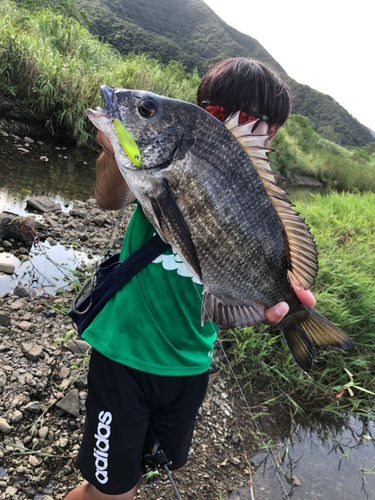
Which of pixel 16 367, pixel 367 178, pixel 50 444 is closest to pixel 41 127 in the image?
pixel 16 367

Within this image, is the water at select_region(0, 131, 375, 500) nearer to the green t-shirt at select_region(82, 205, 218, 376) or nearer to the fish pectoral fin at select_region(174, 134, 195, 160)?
the green t-shirt at select_region(82, 205, 218, 376)

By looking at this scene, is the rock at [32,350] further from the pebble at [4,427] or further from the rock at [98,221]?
the rock at [98,221]

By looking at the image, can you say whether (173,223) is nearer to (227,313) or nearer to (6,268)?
(227,313)

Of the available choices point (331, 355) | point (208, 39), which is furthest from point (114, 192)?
point (208, 39)

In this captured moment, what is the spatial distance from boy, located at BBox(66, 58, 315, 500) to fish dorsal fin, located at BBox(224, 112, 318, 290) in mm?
125

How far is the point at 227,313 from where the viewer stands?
131 cm

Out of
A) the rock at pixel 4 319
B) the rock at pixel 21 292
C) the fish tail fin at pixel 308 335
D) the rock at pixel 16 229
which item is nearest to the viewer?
the fish tail fin at pixel 308 335

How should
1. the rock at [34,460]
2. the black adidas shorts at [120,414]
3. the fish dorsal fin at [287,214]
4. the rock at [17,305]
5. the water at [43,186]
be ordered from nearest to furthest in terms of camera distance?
the fish dorsal fin at [287,214] → the black adidas shorts at [120,414] → the rock at [34,460] → the rock at [17,305] → the water at [43,186]

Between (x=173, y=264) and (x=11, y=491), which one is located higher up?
(x=173, y=264)

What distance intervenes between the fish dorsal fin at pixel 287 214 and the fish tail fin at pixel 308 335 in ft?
0.60

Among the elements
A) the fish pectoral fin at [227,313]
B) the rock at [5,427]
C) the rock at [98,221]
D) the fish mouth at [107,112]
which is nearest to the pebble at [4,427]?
the rock at [5,427]

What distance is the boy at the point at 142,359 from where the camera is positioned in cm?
143

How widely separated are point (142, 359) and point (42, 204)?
4.51m

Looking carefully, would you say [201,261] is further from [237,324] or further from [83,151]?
[83,151]
